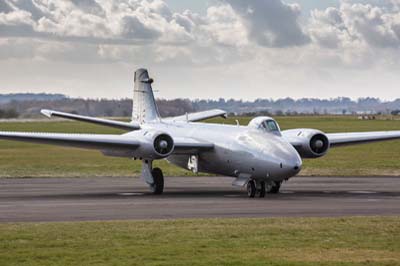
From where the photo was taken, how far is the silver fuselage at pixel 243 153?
30.9 m

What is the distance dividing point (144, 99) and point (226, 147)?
917cm

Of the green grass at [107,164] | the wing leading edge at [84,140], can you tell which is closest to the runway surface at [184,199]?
the wing leading edge at [84,140]

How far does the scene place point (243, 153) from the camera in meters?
32.7

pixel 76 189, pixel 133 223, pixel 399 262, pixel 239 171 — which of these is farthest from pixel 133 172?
pixel 399 262

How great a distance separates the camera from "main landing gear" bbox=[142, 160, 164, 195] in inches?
1364

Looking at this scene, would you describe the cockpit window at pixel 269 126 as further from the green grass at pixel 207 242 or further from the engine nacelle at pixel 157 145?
the green grass at pixel 207 242

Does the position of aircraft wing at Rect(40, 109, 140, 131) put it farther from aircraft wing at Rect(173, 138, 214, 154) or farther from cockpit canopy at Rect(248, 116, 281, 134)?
cockpit canopy at Rect(248, 116, 281, 134)

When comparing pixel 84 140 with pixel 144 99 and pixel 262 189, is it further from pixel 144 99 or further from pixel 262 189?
pixel 144 99

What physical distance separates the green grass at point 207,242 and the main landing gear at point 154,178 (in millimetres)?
11105

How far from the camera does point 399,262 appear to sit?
55.4ft

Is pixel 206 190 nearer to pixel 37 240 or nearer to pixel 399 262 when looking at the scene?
pixel 37 240

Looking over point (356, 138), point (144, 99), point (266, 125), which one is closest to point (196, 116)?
point (144, 99)

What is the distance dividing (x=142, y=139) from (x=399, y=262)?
17.7m

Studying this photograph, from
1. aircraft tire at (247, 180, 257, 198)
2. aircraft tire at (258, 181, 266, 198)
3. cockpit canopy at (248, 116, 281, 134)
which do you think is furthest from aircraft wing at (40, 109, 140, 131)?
aircraft tire at (258, 181, 266, 198)
